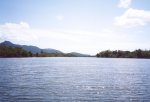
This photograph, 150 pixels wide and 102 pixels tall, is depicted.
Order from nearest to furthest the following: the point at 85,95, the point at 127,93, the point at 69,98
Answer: the point at 69,98 < the point at 85,95 < the point at 127,93

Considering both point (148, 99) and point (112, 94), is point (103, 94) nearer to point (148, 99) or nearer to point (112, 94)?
point (112, 94)

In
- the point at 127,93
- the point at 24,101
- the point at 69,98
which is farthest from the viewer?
the point at 127,93

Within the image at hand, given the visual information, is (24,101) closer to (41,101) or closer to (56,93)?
(41,101)

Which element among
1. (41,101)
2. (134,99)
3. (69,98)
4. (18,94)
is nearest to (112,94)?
(134,99)

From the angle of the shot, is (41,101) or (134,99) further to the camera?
(134,99)

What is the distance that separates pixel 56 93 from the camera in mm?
51406

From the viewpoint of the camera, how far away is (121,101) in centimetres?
4434

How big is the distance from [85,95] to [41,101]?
32.8 feet

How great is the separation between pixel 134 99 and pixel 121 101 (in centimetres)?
349

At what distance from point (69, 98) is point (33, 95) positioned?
7503mm

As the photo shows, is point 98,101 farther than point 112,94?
No

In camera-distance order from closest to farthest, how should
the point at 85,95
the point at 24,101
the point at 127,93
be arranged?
1. the point at 24,101
2. the point at 85,95
3. the point at 127,93

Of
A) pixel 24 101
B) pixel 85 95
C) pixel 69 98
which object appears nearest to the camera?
pixel 24 101

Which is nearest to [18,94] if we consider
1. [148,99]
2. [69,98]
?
[69,98]
